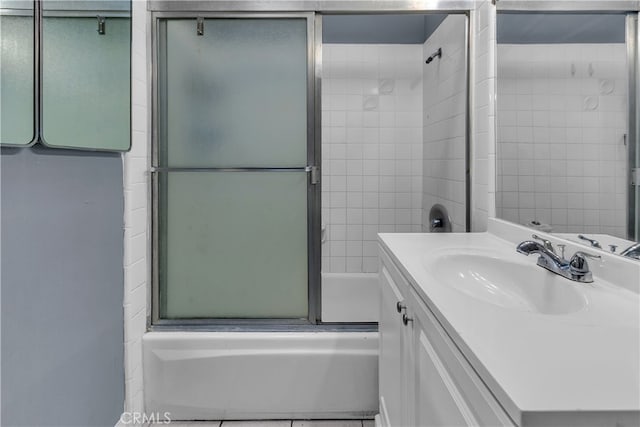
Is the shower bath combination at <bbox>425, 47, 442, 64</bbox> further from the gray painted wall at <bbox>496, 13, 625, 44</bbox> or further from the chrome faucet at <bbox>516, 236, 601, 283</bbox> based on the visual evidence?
the chrome faucet at <bbox>516, 236, 601, 283</bbox>

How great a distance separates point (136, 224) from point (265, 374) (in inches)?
35.5

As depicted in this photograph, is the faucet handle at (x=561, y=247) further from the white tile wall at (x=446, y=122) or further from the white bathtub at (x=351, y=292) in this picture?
the white bathtub at (x=351, y=292)

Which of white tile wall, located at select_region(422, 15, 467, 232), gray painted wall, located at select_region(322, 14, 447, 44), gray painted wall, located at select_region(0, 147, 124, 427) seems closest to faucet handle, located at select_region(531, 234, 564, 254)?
white tile wall, located at select_region(422, 15, 467, 232)

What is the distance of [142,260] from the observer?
1.80 m

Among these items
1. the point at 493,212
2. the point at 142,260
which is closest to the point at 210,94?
the point at 142,260

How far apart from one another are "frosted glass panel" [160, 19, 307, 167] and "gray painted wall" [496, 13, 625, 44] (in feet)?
2.93

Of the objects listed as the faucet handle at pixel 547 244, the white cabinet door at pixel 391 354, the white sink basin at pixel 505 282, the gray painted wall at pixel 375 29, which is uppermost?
the gray painted wall at pixel 375 29

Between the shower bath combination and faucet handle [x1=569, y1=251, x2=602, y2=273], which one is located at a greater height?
the shower bath combination

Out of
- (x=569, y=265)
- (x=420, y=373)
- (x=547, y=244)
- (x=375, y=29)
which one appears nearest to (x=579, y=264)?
(x=569, y=265)

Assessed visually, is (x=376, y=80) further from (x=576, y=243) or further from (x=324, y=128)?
(x=576, y=243)

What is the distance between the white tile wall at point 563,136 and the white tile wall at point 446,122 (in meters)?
0.38

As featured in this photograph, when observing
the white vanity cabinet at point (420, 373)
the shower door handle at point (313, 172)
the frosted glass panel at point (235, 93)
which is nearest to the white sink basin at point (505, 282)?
the white vanity cabinet at point (420, 373)

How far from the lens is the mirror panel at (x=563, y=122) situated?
104cm

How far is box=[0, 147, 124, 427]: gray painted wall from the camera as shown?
3.52 feet
